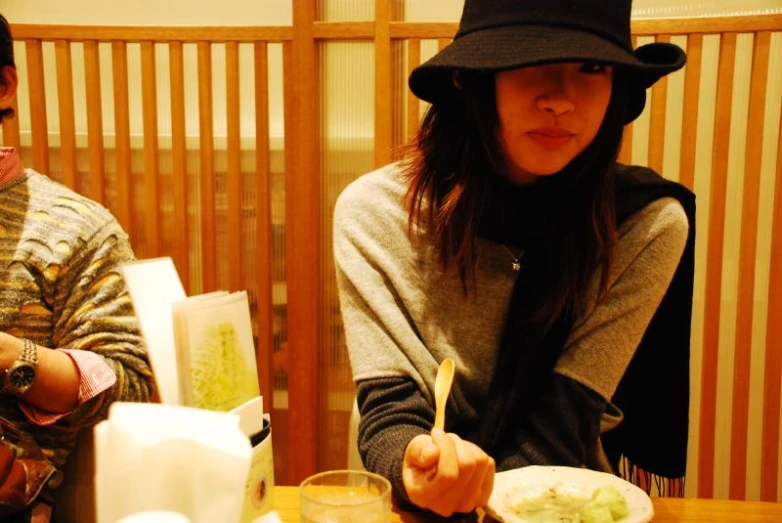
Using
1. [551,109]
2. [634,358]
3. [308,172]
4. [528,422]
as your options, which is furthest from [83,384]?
[308,172]

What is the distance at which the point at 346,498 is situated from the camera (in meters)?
0.66

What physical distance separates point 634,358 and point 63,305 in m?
1.00

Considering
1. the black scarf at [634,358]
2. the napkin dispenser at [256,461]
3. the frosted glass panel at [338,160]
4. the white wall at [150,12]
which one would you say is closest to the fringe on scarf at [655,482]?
the black scarf at [634,358]

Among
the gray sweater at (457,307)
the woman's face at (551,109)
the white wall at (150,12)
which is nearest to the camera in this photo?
the woman's face at (551,109)

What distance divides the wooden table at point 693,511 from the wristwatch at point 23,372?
15.0 inches

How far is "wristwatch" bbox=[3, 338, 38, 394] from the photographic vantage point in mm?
913

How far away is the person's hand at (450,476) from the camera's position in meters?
0.72

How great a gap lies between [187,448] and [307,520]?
0.20 meters

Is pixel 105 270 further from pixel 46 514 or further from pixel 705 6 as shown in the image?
pixel 705 6

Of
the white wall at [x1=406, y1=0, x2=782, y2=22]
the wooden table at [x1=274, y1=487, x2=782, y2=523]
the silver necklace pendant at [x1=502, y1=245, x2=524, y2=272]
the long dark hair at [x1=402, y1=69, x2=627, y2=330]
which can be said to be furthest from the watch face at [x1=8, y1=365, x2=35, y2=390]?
the white wall at [x1=406, y1=0, x2=782, y2=22]

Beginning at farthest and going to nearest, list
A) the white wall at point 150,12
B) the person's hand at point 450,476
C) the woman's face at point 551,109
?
the white wall at point 150,12
the woman's face at point 551,109
the person's hand at point 450,476

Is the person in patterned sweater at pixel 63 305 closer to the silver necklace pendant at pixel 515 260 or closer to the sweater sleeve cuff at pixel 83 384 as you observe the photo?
the sweater sleeve cuff at pixel 83 384

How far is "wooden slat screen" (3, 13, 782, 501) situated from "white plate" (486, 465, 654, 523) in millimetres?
1213

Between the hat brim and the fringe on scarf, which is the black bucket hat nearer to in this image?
the hat brim
